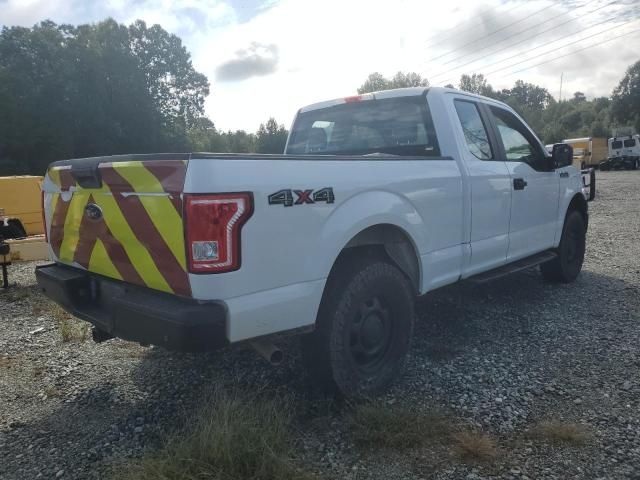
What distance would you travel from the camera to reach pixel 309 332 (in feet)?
8.88

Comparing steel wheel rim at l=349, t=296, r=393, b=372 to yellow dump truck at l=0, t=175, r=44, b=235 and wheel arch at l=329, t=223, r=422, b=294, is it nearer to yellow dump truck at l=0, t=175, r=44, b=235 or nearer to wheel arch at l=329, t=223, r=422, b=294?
wheel arch at l=329, t=223, r=422, b=294

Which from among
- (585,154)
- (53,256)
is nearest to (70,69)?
(585,154)

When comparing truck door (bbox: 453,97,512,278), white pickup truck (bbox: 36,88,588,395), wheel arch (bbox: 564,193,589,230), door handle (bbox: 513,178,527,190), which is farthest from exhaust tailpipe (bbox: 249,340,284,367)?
wheel arch (bbox: 564,193,589,230)

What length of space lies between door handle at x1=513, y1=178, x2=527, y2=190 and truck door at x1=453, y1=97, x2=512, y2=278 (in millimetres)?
114

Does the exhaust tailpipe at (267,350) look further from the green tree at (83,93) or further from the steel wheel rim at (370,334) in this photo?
the green tree at (83,93)

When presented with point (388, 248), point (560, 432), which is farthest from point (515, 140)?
point (560, 432)

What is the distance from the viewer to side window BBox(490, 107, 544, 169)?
181 inches

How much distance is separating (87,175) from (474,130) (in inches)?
117

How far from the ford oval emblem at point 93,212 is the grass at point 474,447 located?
2.26 metres

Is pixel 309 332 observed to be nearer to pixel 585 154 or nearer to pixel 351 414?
pixel 351 414

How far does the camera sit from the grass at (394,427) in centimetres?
260

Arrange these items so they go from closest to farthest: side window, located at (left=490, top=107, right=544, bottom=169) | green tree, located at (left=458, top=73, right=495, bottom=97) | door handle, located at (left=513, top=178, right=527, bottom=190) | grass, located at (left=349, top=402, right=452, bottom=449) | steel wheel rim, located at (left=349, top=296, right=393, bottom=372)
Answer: grass, located at (left=349, top=402, right=452, bottom=449)
steel wheel rim, located at (left=349, top=296, right=393, bottom=372)
door handle, located at (left=513, top=178, right=527, bottom=190)
side window, located at (left=490, top=107, right=544, bottom=169)
green tree, located at (left=458, top=73, right=495, bottom=97)

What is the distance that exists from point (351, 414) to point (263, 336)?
775 mm

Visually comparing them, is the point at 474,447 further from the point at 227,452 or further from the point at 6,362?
the point at 6,362
